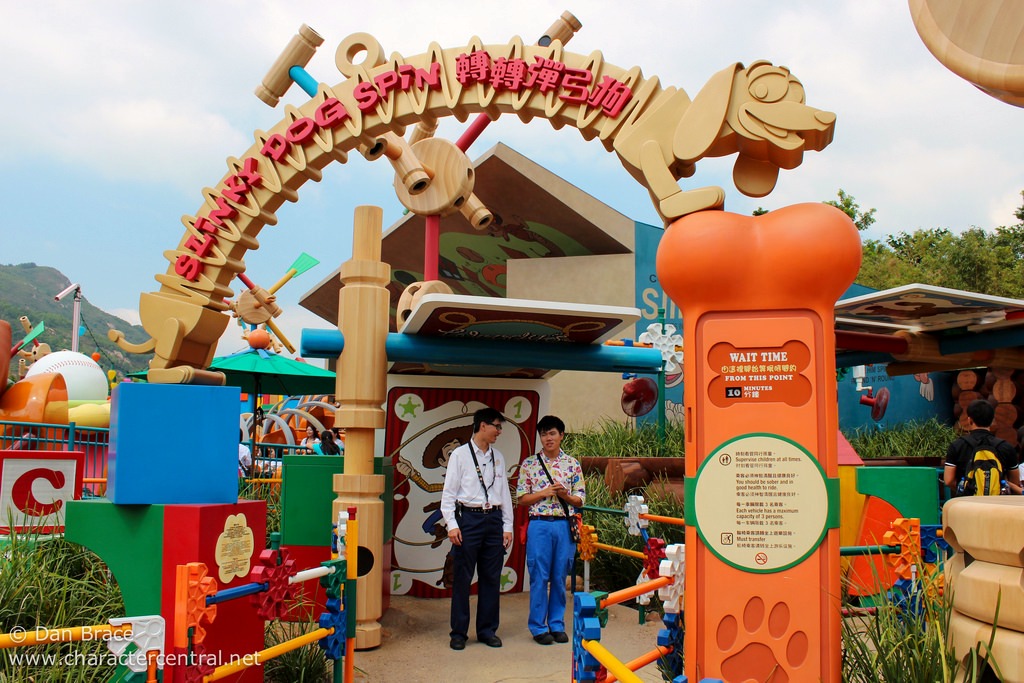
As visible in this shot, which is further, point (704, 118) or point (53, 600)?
point (704, 118)

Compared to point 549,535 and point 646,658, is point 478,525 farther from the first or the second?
point 646,658

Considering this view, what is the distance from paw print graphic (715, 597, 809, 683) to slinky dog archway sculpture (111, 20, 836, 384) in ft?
7.17

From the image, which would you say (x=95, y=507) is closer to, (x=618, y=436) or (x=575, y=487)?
(x=575, y=487)

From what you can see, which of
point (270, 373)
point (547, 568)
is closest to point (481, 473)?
point (547, 568)

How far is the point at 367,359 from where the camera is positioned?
20.7ft

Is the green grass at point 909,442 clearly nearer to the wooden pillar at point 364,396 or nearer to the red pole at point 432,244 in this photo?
the red pole at point 432,244

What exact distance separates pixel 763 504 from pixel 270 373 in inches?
342

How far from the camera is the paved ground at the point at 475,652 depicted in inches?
217

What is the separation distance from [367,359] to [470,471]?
114cm

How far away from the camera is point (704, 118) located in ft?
15.4

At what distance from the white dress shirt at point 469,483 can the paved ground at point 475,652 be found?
35.0 inches

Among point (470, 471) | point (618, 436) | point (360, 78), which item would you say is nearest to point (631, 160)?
point (360, 78)

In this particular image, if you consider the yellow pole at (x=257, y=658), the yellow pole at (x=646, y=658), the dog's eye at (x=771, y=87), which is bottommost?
the yellow pole at (x=646, y=658)

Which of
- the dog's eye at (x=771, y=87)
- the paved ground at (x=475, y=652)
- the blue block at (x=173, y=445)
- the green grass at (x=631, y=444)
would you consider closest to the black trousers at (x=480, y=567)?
the paved ground at (x=475, y=652)
